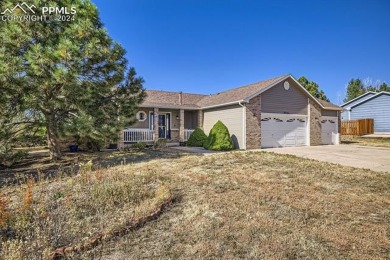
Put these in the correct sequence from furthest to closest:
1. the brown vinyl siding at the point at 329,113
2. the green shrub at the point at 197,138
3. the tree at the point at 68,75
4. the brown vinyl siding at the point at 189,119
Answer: the brown vinyl siding at the point at 189,119 < the brown vinyl siding at the point at 329,113 < the green shrub at the point at 197,138 < the tree at the point at 68,75

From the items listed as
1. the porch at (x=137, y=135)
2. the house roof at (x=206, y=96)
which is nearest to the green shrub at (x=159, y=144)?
the porch at (x=137, y=135)

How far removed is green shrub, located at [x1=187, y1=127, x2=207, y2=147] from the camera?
59.0 feet

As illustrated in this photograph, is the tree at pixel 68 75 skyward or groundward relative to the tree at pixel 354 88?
groundward

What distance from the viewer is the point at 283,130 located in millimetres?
18062

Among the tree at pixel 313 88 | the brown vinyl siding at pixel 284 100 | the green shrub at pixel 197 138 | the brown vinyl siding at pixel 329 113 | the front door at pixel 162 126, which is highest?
the tree at pixel 313 88

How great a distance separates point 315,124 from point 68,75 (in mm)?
17910

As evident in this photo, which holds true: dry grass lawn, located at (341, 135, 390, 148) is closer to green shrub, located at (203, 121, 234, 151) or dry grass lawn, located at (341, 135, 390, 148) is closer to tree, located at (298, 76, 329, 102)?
tree, located at (298, 76, 329, 102)

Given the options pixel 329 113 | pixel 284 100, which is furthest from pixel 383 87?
pixel 284 100

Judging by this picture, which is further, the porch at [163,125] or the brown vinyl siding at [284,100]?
the porch at [163,125]

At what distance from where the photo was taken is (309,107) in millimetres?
18984

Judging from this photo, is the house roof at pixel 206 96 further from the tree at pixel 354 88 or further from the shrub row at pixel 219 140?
the tree at pixel 354 88

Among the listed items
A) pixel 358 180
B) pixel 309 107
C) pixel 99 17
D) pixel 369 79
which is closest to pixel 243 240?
pixel 358 180

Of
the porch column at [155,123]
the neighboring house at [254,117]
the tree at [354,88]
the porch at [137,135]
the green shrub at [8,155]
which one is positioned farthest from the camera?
the tree at [354,88]

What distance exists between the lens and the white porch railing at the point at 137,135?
1709 centimetres
